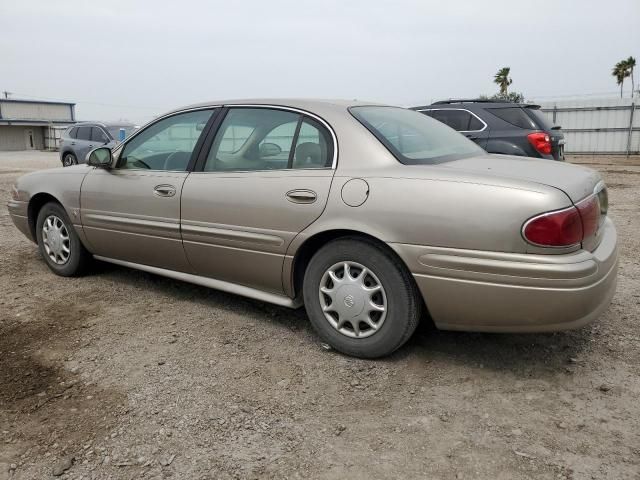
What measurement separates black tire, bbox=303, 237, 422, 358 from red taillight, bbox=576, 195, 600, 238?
874 millimetres

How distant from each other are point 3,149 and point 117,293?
44630mm

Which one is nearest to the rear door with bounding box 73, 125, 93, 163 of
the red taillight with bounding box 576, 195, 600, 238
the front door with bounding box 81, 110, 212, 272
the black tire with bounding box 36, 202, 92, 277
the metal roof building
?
the black tire with bounding box 36, 202, 92, 277

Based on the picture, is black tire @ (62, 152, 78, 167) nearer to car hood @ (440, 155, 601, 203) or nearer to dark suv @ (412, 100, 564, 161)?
dark suv @ (412, 100, 564, 161)

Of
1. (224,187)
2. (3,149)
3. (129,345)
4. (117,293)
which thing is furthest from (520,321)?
(3,149)

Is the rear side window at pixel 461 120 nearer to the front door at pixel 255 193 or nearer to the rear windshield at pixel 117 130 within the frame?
the front door at pixel 255 193

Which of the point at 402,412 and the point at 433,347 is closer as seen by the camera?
the point at 402,412

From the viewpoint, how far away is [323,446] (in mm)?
2297

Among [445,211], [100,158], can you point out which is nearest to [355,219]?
[445,211]

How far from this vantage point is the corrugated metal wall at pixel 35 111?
143 ft

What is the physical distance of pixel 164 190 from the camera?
148 inches

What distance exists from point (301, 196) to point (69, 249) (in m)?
2.53

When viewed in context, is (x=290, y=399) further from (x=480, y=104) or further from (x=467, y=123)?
(x=480, y=104)

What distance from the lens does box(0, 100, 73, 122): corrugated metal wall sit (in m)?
43.5

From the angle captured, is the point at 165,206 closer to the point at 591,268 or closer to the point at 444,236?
the point at 444,236
